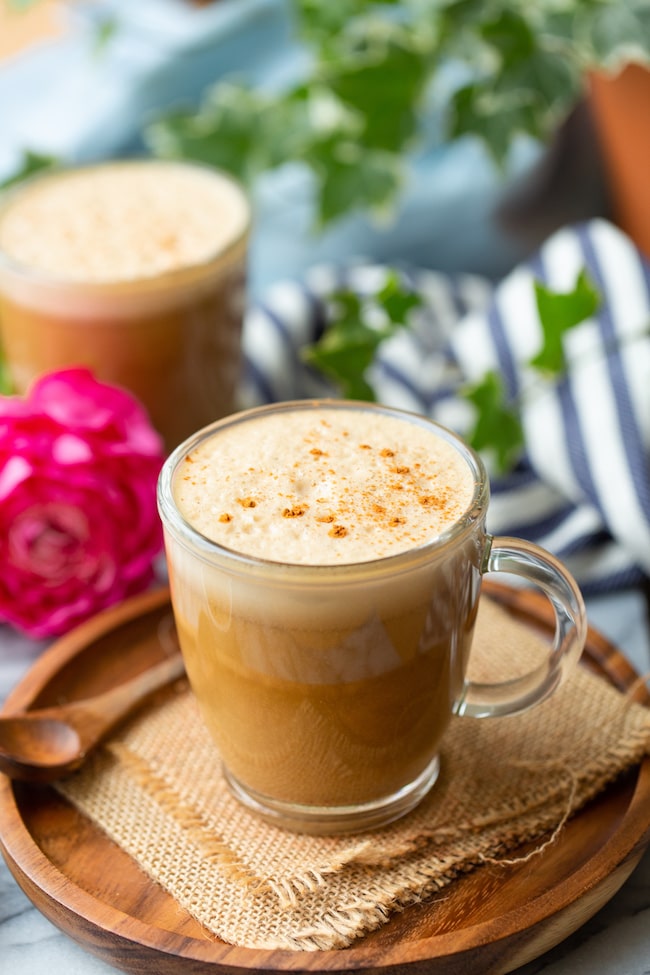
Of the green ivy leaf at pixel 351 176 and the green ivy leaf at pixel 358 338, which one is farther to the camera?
the green ivy leaf at pixel 351 176

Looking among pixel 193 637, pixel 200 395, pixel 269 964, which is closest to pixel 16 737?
pixel 193 637

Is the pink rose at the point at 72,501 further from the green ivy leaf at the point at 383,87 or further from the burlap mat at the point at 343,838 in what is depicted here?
the green ivy leaf at the point at 383,87

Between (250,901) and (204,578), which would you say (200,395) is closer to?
(204,578)

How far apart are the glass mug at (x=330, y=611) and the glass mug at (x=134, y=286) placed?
379 mm

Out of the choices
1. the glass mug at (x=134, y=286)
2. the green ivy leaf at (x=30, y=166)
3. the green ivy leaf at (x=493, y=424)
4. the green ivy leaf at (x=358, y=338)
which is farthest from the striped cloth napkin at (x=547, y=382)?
the green ivy leaf at (x=30, y=166)

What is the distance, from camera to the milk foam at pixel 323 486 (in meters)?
0.88

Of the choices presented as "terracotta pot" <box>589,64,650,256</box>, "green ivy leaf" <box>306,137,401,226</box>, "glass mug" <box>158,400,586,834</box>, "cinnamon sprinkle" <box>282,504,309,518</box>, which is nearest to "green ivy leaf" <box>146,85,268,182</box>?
"green ivy leaf" <box>306,137,401,226</box>

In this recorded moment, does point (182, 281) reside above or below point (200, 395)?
above

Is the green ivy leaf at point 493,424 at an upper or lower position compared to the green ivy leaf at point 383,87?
lower

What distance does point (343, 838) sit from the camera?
98 centimetres

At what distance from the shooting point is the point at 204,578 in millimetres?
894

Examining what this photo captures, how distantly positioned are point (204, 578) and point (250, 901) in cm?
24

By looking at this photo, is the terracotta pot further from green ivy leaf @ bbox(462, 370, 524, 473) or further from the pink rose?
the pink rose

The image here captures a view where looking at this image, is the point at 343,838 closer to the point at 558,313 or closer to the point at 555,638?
the point at 555,638
